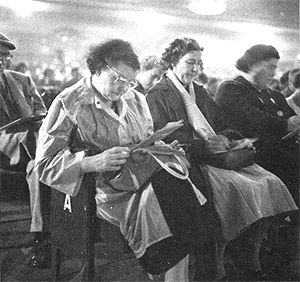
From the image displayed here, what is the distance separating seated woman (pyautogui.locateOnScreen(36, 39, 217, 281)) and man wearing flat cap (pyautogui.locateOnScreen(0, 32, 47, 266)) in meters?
0.33

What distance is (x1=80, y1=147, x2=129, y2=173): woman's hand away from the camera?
159 cm

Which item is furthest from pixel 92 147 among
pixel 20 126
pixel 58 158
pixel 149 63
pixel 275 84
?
pixel 275 84

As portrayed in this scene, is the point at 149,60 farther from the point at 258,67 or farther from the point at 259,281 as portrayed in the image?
the point at 259,281

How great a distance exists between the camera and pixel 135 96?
198 centimetres

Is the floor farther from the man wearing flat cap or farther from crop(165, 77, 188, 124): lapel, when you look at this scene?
crop(165, 77, 188, 124): lapel

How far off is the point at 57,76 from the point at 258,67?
111 cm

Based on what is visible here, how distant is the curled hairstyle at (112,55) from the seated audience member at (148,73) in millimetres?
581

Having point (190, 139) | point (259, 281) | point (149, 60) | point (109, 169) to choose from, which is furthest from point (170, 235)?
point (149, 60)

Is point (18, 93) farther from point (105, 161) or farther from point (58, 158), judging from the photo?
point (105, 161)

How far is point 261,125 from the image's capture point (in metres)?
2.38

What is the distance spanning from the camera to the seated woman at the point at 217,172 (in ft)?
6.66

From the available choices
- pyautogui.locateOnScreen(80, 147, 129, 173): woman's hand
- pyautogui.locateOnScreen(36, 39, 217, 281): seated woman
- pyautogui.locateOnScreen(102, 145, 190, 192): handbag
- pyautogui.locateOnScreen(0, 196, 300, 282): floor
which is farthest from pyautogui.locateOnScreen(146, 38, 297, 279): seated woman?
pyautogui.locateOnScreen(80, 147, 129, 173): woman's hand

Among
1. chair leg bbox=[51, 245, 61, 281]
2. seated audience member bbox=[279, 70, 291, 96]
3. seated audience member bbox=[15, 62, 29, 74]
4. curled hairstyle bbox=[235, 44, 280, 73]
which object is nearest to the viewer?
chair leg bbox=[51, 245, 61, 281]

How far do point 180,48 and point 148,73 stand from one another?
1.75 feet
